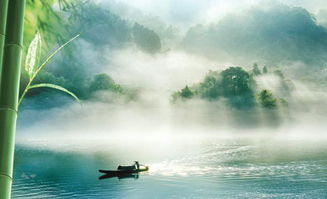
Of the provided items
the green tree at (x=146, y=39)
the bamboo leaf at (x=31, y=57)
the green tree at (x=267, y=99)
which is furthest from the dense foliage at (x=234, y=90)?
the bamboo leaf at (x=31, y=57)

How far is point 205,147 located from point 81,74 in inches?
214

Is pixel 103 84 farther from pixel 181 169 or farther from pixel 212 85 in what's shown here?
pixel 181 169

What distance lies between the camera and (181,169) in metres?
11.9

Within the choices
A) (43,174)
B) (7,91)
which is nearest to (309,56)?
(43,174)

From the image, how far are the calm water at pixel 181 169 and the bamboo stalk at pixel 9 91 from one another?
8370 millimetres

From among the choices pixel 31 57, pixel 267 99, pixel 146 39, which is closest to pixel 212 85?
pixel 267 99

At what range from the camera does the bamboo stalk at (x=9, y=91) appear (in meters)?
0.38

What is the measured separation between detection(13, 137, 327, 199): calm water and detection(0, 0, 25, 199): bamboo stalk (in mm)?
8370

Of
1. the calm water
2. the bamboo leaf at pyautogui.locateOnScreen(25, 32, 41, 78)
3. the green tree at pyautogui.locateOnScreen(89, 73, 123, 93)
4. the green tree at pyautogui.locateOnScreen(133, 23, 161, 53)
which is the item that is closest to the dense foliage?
the calm water

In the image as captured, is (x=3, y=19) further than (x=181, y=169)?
No

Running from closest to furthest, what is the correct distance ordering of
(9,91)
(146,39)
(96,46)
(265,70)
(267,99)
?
(9,91), (146,39), (96,46), (267,99), (265,70)

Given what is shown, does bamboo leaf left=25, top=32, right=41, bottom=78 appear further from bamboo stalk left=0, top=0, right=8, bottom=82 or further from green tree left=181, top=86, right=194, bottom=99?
green tree left=181, top=86, right=194, bottom=99

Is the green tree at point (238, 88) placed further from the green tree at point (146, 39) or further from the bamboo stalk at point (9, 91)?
the bamboo stalk at point (9, 91)

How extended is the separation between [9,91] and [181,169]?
11.7 meters
